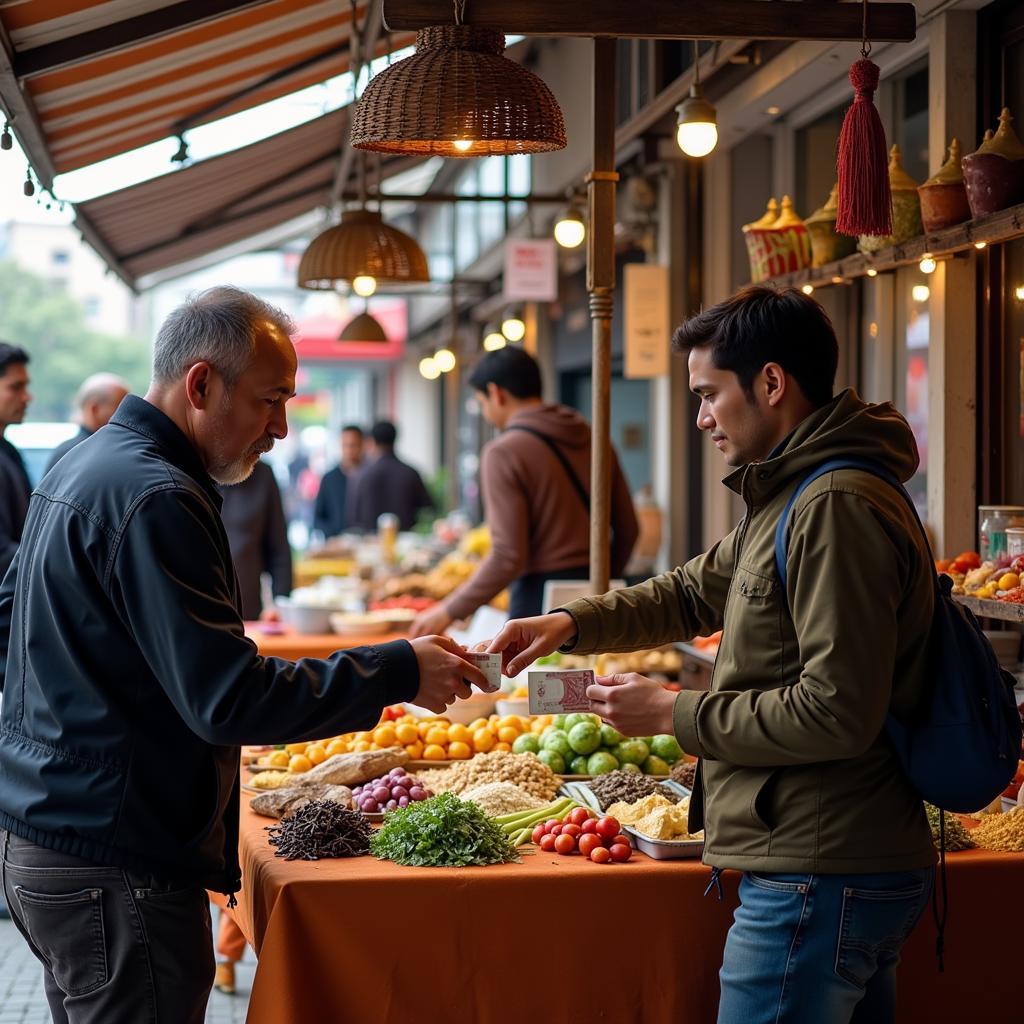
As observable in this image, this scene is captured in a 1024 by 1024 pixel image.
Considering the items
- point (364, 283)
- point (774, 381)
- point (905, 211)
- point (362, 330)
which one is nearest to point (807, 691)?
point (774, 381)

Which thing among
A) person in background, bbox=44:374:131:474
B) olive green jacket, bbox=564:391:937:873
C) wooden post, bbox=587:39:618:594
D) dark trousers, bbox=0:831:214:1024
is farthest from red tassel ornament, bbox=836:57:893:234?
person in background, bbox=44:374:131:474

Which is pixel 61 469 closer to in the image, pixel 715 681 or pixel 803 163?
pixel 715 681

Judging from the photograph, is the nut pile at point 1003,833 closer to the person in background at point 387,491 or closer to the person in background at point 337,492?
the person in background at point 387,491

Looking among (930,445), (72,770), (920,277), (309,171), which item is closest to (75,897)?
(72,770)

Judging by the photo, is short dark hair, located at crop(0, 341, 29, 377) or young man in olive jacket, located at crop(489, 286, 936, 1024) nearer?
young man in olive jacket, located at crop(489, 286, 936, 1024)

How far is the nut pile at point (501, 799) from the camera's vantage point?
3281 mm

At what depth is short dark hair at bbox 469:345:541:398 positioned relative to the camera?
226 inches

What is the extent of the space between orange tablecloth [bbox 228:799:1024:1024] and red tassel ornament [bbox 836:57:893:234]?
61.5 inches

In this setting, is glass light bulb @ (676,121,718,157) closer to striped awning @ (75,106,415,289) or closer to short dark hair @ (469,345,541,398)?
short dark hair @ (469,345,541,398)

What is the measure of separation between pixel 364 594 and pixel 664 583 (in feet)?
19.2

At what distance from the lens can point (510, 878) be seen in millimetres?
2779

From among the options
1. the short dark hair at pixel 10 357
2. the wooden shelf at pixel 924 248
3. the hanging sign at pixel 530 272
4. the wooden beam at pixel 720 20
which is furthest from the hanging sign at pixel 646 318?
the wooden beam at pixel 720 20

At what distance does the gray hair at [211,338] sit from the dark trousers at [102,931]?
2.94 feet

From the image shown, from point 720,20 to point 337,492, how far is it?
1054 cm
